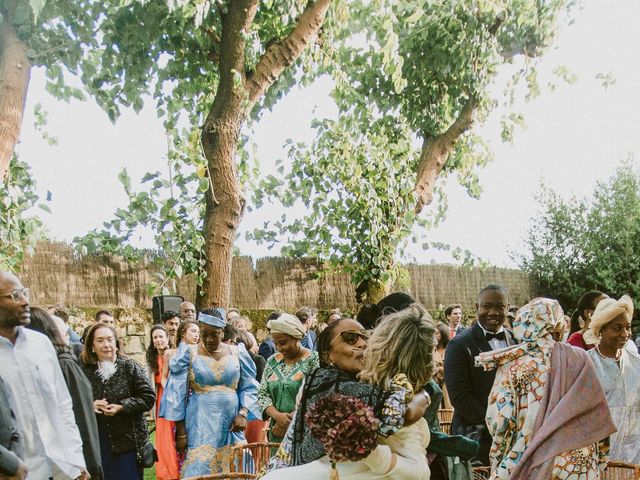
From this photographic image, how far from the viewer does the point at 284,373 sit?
6.32 m

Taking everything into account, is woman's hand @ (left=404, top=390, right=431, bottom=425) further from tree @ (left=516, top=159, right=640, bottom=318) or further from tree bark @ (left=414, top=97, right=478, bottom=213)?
tree @ (left=516, top=159, right=640, bottom=318)

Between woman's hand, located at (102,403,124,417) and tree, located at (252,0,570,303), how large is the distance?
666 centimetres

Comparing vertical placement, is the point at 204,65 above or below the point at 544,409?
above

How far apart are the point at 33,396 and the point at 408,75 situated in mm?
11535

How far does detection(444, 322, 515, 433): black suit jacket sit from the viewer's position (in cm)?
601

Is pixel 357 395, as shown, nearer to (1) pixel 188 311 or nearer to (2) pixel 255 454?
(2) pixel 255 454

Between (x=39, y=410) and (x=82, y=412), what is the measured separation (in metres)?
0.88

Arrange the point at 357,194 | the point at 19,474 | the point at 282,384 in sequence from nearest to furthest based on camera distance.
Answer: the point at 19,474, the point at 282,384, the point at 357,194

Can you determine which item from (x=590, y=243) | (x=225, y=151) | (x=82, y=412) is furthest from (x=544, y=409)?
(x=590, y=243)

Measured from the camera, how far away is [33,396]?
4.77 m

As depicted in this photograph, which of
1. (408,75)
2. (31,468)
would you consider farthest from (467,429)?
(408,75)

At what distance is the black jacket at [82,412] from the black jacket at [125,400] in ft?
4.69

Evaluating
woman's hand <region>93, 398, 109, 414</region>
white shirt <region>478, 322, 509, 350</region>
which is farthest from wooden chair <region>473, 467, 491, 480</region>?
woman's hand <region>93, 398, 109, 414</region>

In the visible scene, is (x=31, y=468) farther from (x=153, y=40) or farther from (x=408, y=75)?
(x=408, y=75)
